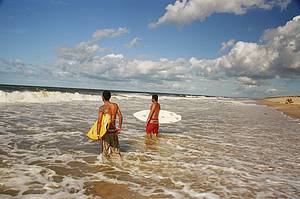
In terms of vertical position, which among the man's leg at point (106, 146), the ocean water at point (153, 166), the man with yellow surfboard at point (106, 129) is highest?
the man with yellow surfboard at point (106, 129)

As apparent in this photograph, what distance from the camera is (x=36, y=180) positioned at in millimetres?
5305

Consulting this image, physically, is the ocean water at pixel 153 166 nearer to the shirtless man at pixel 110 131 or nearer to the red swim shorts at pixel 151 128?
the shirtless man at pixel 110 131

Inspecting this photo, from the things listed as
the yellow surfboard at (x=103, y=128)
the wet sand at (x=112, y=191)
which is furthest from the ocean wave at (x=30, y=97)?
the wet sand at (x=112, y=191)

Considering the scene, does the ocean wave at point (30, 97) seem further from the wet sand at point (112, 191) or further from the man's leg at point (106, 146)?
the wet sand at point (112, 191)

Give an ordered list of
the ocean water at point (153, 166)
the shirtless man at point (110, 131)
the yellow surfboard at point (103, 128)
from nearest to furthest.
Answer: the ocean water at point (153, 166) < the yellow surfboard at point (103, 128) < the shirtless man at point (110, 131)

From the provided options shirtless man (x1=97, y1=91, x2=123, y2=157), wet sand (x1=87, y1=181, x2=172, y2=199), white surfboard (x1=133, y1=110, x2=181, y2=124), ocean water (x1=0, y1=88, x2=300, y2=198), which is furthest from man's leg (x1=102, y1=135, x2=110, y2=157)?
white surfboard (x1=133, y1=110, x2=181, y2=124)

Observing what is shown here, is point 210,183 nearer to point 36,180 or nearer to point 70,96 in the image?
point 36,180

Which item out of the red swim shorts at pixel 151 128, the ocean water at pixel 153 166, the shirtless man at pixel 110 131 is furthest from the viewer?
the red swim shorts at pixel 151 128

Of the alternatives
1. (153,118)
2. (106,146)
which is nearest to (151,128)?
(153,118)

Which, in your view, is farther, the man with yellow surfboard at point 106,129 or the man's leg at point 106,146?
the man's leg at point 106,146

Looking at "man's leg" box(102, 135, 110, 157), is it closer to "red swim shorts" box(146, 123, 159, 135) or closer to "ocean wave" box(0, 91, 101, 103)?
"red swim shorts" box(146, 123, 159, 135)

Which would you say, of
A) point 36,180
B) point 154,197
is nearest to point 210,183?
point 154,197

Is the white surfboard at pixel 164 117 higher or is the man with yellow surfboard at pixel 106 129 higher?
the man with yellow surfboard at pixel 106 129

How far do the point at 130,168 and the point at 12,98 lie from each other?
25.2 meters
